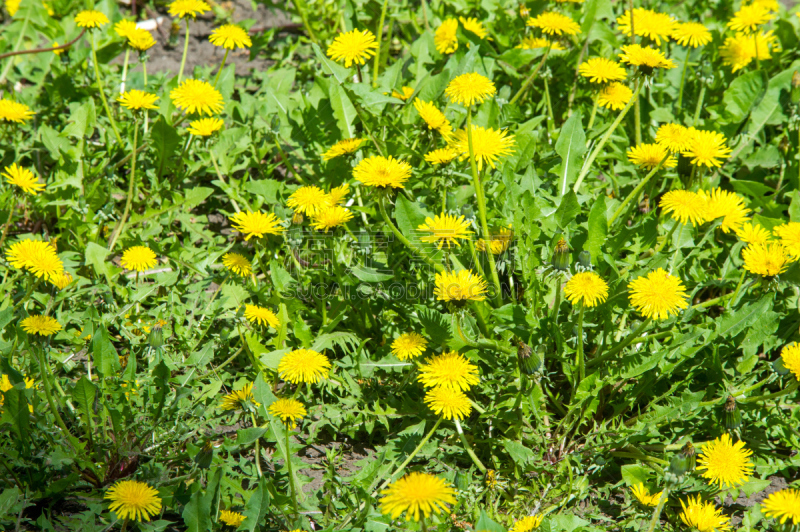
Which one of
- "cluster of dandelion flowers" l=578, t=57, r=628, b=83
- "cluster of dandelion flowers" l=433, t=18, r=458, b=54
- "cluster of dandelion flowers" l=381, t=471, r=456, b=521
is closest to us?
"cluster of dandelion flowers" l=381, t=471, r=456, b=521

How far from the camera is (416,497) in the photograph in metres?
1.65

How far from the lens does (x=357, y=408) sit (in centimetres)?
245

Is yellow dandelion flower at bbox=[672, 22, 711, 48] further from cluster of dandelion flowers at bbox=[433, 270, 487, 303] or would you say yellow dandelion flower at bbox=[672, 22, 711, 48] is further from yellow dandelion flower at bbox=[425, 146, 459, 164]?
cluster of dandelion flowers at bbox=[433, 270, 487, 303]

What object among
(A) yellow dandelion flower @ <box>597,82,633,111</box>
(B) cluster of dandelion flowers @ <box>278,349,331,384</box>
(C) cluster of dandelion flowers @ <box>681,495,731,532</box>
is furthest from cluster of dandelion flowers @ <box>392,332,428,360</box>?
(A) yellow dandelion flower @ <box>597,82,633,111</box>

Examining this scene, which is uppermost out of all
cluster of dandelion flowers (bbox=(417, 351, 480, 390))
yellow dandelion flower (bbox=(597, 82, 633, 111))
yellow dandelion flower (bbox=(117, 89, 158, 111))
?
yellow dandelion flower (bbox=(597, 82, 633, 111))

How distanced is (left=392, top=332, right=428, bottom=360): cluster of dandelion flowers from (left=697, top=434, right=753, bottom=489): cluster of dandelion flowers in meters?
0.99

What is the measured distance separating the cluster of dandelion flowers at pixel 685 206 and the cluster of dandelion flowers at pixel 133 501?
1.97 metres

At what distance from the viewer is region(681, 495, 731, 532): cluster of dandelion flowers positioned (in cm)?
201

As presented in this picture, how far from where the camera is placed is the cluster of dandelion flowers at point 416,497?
1635 millimetres

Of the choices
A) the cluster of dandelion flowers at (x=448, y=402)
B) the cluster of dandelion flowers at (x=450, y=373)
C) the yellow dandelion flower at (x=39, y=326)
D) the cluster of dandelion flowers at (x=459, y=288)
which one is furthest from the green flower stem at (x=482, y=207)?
the yellow dandelion flower at (x=39, y=326)

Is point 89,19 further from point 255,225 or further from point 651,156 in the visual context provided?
point 651,156

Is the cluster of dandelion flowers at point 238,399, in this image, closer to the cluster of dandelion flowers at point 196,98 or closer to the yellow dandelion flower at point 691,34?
the cluster of dandelion flowers at point 196,98

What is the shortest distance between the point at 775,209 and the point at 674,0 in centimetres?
194

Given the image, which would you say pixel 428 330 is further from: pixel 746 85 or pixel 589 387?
pixel 746 85
